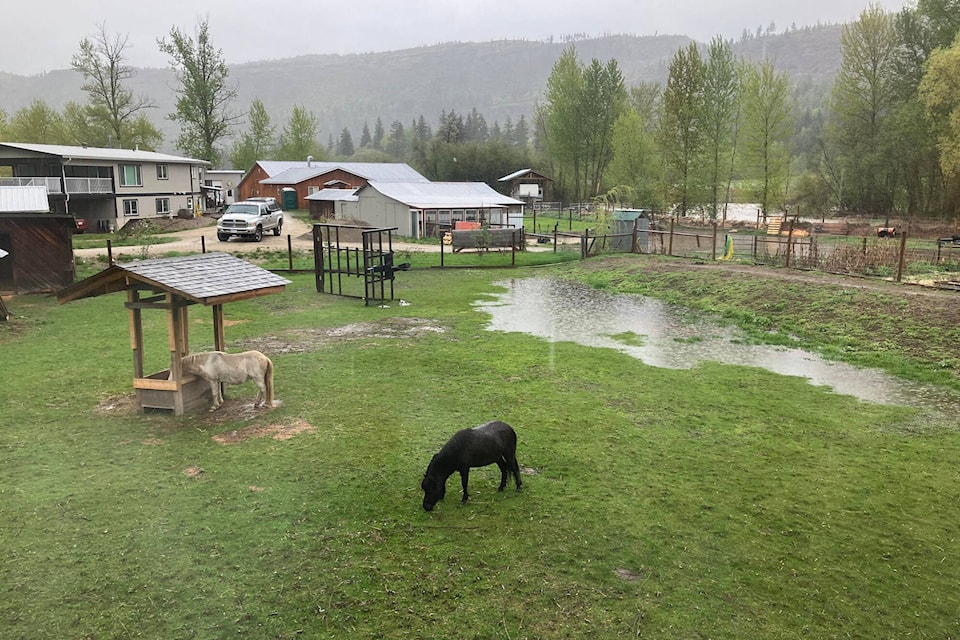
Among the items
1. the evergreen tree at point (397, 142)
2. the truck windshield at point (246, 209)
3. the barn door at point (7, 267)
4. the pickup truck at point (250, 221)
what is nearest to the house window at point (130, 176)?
the pickup truck at point (250, 221)

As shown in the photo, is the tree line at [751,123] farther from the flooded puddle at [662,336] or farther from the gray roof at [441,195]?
the flooded puddle at [662,336]

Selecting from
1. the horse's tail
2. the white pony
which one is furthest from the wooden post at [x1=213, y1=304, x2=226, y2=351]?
the horse's tail

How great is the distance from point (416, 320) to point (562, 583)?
12938 mm

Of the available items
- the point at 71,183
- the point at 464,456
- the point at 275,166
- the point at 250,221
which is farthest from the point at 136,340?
the point at 275,166

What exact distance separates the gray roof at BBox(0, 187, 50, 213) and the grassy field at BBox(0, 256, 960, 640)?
35.9 feet

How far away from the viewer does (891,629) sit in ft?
17.7

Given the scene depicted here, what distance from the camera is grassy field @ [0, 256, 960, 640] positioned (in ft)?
18.2

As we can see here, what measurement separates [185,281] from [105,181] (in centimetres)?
3820

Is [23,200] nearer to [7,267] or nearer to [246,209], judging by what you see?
[7,267]

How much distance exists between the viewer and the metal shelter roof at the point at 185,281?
9742mm

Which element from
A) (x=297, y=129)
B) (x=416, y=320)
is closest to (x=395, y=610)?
(x=416, y=320)

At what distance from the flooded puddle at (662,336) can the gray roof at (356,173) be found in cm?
3856

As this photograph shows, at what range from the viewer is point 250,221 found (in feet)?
121

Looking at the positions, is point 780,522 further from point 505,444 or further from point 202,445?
point 202,445
